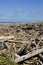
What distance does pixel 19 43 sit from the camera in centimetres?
1462

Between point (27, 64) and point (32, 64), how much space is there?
27 cm

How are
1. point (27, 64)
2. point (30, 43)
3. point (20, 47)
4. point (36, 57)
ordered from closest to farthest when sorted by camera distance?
point (27, 64) < point (36, 57) < point (20, 47) < point (30, 43)

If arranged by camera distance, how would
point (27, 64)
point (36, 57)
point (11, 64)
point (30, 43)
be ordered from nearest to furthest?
point (11, 64), point (27, 64), point (36, 57), point (30, 43)

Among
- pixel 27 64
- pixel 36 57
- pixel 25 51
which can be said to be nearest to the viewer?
pixel 27 64

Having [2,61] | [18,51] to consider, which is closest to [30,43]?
[18,51]

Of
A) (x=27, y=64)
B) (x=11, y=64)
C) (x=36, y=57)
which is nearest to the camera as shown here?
(x=11, y=64)

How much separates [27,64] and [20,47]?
2.80 metres

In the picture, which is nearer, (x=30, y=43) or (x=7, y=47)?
(x=7, y=47)

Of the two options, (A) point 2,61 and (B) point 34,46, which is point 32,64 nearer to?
(A) point 2,61

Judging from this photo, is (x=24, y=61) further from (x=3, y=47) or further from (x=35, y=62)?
(x=3, y=47)

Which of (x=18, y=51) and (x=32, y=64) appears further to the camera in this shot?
(x=18, y=51)

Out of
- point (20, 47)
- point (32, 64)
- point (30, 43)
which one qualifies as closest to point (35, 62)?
point (32, 64)

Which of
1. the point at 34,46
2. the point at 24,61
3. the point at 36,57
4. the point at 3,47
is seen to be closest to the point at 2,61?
the point at 24,61

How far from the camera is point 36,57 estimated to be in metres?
11.4
